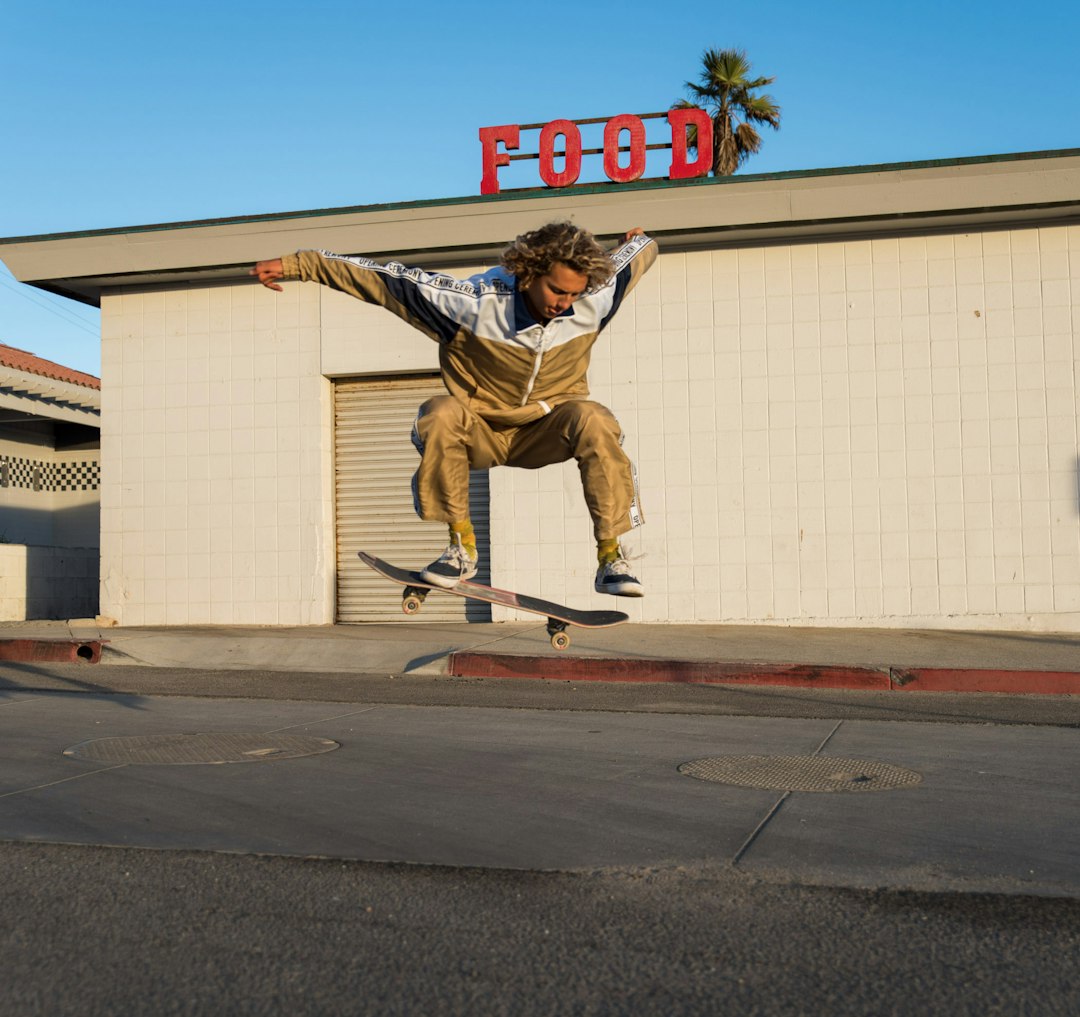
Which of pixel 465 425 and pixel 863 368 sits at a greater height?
pixel 863 368

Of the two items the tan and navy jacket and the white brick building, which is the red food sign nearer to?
the white brick building

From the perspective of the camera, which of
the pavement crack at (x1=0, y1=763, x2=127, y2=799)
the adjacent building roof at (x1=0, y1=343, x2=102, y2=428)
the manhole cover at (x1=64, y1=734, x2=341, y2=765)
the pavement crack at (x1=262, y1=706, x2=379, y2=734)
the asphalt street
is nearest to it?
the asphalt street

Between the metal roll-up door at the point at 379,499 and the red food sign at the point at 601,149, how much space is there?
320cm

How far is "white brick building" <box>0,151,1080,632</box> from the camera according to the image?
548 inches

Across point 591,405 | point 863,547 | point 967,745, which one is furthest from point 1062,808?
point 863,547

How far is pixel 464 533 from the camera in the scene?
19.9ft

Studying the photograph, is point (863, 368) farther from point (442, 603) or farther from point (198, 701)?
point (198, 701)

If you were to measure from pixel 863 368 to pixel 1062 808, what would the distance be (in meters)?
9.76

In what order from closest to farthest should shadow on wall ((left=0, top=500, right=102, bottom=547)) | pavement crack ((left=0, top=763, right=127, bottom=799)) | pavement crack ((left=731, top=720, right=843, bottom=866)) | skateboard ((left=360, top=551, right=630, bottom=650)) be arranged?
pavement crack ((left=731, top=720, right=843, bottom=866)), pavement crack ((left=0, top=763, right=127, bottom=799)), skateboard ((left=360, top=551, right=630, bottom=650)), shadow on wall ((left=0, top=500, right=102, bottom=547))

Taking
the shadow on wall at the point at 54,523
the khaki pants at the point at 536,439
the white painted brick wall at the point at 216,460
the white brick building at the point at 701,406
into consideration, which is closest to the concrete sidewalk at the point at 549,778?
the khaki pants at the point at 536,439

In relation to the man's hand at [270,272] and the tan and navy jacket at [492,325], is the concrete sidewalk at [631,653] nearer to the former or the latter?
the tan and navy jacket at [492,325]

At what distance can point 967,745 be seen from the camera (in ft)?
22.7

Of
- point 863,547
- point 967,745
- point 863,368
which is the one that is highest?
point 863,368

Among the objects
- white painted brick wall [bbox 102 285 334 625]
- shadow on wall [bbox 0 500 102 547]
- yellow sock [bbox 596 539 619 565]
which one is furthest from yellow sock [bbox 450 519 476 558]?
shadow on wall [bbox 0 500 102 547]
